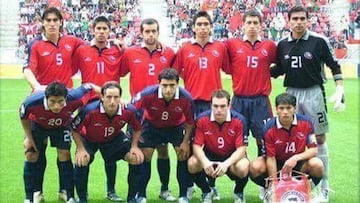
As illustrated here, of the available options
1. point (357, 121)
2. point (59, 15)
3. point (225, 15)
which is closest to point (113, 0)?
point (225, 15)

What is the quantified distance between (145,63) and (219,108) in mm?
1034

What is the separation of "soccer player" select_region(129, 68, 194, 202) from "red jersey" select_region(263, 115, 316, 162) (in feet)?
2.52

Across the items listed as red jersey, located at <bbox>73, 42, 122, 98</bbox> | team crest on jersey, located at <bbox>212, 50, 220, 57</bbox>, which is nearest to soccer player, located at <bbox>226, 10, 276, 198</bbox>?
team crest on jersey, located at <bbox>212, 50, 220, 57</bbox>

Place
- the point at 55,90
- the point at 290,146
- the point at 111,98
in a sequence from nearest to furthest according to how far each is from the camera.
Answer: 1. the point at 55,90
2. the point at 111,98
3. the point at 290,146

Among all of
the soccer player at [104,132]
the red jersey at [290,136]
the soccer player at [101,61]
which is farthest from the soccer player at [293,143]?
the soccer player at [101,61]

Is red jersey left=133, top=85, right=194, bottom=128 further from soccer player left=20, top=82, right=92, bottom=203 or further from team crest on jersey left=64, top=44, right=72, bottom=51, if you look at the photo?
team crest on jersey left=64, top=44, right=72, bottom=51

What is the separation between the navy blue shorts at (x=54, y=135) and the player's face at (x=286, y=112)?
2006 mm

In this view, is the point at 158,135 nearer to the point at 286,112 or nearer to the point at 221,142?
the point at 221,142

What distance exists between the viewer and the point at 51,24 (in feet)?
18.7

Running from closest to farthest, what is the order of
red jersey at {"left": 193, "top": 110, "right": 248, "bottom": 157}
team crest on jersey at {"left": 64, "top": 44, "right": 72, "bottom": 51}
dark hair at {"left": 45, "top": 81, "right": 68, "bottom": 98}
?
dark hair at {"left": 45, "top": 81, "right": 68, "bottom": 98} → red jersey at {"left": 193, "top": 110, "right": 248, "bottom": 157} → team crest on jersey at {"left": 64, "top": 44, "right": 72, "bottom": 51}

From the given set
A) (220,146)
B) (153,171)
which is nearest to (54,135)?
(220,146)

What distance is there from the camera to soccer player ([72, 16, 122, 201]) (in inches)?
228

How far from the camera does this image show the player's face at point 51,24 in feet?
18.6

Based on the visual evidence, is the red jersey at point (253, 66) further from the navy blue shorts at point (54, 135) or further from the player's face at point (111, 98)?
the navy blue shorts at point (54, 135)
